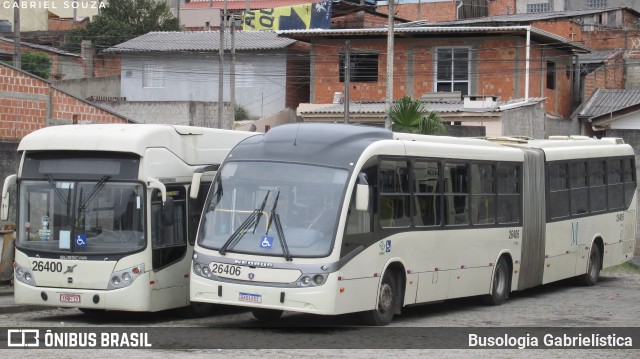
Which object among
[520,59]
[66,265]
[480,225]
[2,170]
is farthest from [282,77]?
[66,265]

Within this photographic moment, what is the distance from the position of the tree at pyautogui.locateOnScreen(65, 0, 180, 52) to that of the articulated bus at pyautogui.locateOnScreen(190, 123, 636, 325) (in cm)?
4770

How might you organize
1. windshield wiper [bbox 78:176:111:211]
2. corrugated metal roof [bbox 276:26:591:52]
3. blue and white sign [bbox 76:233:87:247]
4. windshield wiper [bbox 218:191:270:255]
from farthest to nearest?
corrugated metal roof [bbox 276:26:591:52] < windshield wiper [bbox 78:176:111:211] < blue and white sign [bbox 76:233:87:247] < windshield wiper [bbox 218:191:270:255]

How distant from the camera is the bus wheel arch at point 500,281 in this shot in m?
19.0

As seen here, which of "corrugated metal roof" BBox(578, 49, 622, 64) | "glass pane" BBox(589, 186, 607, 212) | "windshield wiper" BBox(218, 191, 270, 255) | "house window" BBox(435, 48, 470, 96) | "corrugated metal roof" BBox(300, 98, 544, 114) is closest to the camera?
"windshield wiper" BBox(218, 191, 270, 255)

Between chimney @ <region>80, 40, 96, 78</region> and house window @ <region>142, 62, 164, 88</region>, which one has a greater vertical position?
chimney @ <region>80, 40, 96, 78</region>

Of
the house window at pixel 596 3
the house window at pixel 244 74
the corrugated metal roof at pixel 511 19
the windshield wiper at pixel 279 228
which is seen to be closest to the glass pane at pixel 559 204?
the windshield wiper at pixel 279 228

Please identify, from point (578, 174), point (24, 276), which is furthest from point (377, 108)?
point (24, 276)

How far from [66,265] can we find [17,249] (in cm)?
88

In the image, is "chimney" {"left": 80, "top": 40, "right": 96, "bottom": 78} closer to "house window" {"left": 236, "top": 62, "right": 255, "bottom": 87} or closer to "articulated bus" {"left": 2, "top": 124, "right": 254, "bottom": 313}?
"house window" {"left": 236, "top": 62, "right": 255, "bottom": 87}

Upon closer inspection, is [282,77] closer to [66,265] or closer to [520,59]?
[520,59]

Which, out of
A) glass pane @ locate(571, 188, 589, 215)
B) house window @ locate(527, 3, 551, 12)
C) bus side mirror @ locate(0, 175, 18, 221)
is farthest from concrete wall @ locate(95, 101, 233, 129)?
house window @ locate(527, 3, 551, 12)

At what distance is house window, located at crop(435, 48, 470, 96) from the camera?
45.7 metres

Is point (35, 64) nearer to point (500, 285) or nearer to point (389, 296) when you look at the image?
point (500, 285)

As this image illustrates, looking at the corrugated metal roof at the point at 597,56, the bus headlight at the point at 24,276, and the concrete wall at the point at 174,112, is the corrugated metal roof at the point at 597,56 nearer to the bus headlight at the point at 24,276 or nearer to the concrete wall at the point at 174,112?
the concrete wall at the point at 174,112
